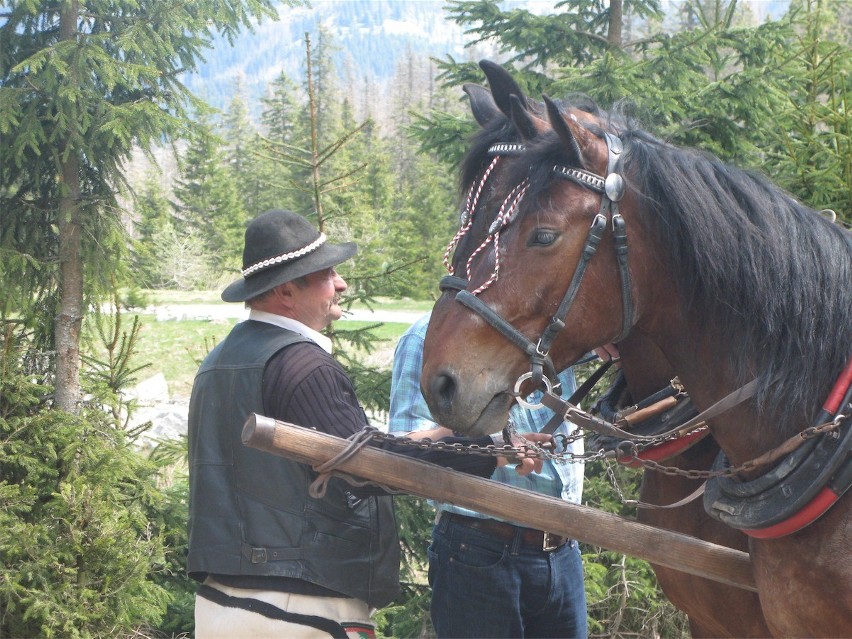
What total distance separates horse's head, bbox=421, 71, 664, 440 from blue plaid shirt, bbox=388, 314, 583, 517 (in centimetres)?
85

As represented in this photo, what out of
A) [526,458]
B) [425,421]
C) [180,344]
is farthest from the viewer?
[180,344]

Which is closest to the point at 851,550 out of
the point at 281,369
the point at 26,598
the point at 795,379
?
the point at 795,379

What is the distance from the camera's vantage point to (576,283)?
77.6 inches

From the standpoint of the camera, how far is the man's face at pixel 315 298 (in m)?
2.66

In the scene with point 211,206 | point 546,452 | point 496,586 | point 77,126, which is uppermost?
point 77,126

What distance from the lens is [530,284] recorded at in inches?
77.6

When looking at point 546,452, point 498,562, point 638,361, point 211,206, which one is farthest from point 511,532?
point 211,206

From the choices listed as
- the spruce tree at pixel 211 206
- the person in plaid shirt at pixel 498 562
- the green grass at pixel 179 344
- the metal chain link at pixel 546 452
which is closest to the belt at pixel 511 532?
the person in plaid shirt at pixel 498 562

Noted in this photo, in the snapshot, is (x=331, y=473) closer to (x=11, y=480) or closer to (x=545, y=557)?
(x=545, y=557)

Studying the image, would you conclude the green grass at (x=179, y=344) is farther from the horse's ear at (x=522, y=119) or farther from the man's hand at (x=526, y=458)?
the horse's ear at (x=522, y=119)

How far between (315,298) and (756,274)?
1.37 m

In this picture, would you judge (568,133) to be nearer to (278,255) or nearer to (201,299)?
(278,255)

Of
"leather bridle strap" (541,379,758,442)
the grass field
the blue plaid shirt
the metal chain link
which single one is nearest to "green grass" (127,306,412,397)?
the grass field

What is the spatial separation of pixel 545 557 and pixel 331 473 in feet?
3.43
